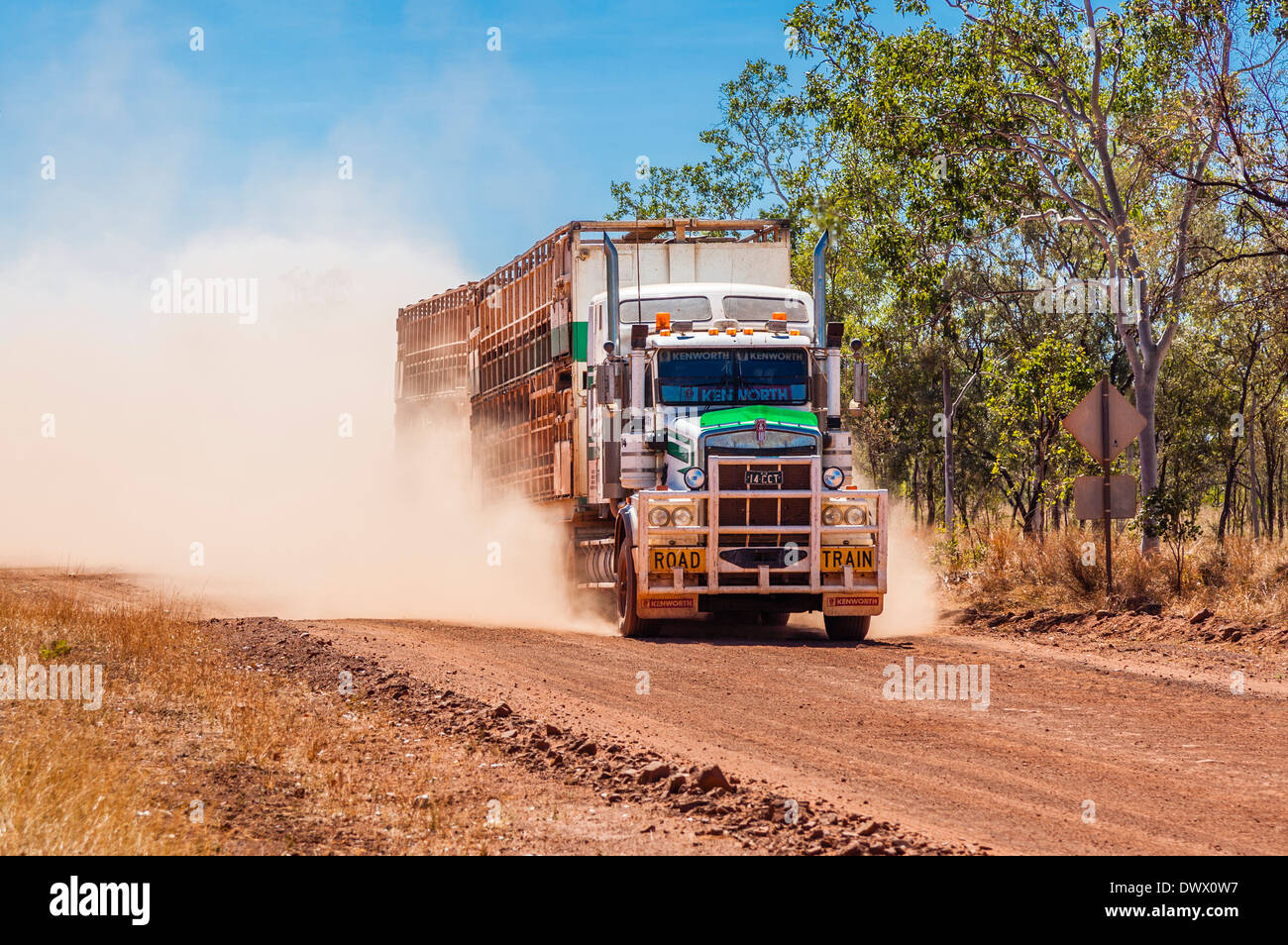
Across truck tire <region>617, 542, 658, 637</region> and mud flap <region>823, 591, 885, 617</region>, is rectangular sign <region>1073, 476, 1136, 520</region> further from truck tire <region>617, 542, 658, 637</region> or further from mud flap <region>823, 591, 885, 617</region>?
truck tire <region>617, 542, 658, 637</region>

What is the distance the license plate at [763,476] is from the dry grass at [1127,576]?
5.73m

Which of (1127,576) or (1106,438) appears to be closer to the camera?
(1106,438)

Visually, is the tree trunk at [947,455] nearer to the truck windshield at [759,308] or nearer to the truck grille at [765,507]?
the truck windshield at [759,308]

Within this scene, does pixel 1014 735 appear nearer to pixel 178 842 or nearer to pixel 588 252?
pixel 178 842

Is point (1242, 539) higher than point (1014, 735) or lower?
higher

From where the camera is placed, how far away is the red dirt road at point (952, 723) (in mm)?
7508

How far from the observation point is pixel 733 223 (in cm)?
2066

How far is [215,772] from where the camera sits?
29.2ft

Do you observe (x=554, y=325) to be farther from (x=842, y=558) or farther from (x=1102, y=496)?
(x=1102, y=496)

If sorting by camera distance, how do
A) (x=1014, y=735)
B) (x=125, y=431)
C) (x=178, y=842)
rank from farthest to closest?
(x=125, y=431), (x=1014, y=735), (x=178, y=842)

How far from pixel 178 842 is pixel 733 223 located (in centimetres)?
1522

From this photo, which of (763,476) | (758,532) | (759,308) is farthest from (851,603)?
(759,308)

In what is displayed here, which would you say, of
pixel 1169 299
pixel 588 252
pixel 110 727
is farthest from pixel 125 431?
pixel 110 727

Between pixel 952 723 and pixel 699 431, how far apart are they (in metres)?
6.78
